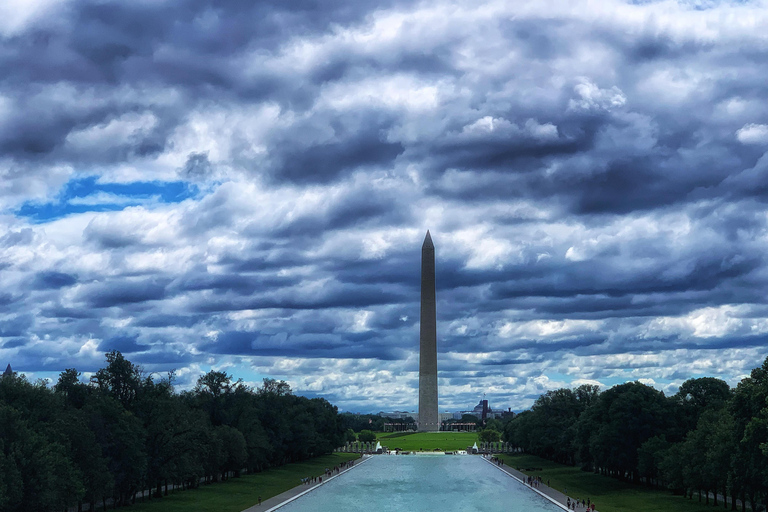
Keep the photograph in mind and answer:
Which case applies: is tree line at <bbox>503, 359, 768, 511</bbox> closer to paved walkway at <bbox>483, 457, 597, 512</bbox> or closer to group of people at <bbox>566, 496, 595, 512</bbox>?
paved walkway at <bbox>483, 457, 597, 512</bbox>

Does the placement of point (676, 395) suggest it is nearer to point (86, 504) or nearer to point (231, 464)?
point (231, 464)

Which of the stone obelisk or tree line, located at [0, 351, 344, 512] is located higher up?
the stone obelisk

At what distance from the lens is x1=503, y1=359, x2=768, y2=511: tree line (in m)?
53.7

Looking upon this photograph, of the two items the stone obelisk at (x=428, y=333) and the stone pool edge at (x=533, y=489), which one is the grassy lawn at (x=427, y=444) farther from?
the stone pool edge at (x=533, y=489)

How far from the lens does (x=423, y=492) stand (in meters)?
84.9

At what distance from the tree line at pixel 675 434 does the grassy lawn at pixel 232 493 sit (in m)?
34.5

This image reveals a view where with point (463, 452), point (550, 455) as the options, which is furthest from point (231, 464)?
point (463, 452)

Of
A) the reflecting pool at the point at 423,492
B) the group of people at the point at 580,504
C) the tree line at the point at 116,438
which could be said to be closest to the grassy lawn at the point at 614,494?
the group of people at the point at 580,504

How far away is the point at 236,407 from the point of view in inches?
4080

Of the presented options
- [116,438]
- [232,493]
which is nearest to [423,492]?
[232,493]

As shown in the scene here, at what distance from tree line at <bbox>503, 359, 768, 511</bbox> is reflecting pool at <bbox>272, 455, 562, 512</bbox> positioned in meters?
10.2

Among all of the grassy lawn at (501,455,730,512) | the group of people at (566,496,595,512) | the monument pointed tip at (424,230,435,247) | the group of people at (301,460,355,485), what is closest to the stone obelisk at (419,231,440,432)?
the monument pointed tip at (424,230,435,247)

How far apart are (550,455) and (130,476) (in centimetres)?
9117

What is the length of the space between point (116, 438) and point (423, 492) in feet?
108
